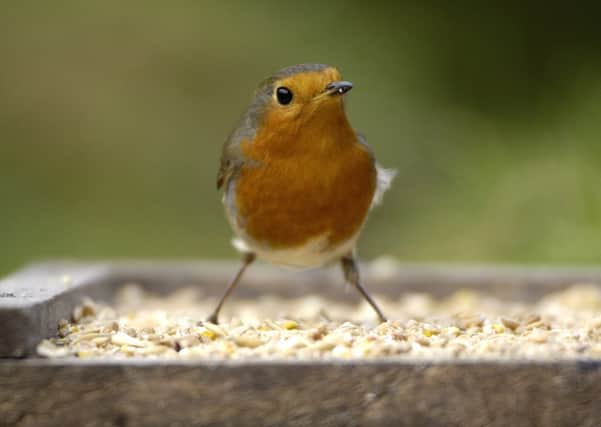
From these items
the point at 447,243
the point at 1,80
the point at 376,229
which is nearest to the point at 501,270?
the point at 447,243

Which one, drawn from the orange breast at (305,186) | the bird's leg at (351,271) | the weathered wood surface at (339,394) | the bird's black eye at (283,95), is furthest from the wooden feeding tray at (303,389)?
the bird's leg at (351,271)

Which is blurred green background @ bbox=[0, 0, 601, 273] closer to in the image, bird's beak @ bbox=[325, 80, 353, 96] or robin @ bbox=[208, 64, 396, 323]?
robin @ bbox=[208, 64, 396, 323]

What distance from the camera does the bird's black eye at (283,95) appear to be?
10.8ft

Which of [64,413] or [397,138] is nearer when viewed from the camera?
[64,413]

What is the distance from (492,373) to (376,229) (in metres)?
4.51

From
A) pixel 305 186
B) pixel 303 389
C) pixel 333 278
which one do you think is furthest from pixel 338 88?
pixel 333 278

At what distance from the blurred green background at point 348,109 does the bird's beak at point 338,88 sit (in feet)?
9.22

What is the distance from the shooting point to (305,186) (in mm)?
3291

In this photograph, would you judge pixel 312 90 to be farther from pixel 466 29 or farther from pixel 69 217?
pixel 69 217

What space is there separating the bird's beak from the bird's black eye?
0.16 metres

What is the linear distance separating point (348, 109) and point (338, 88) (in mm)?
4256

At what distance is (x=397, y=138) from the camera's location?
729cm

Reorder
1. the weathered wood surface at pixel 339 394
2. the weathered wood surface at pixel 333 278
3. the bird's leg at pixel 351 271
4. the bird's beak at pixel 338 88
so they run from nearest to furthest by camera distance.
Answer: the weathered wood surface at pixel 339 394 → the bird's beak at pixel 338 88 → the bird's leg at pixel 351 271 → the weathered wood surface at pixel 333 278

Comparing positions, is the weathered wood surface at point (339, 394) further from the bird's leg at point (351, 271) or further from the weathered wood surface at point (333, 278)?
the weathered wood surface at point (333, 278)
